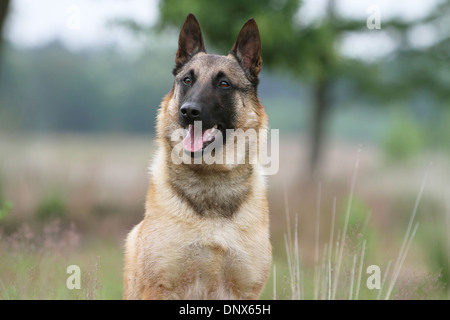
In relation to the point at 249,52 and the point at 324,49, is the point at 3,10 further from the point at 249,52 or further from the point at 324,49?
the point at 249,52

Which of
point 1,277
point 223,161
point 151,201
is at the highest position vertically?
point 223,161

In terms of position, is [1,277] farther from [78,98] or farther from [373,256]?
[78,98]

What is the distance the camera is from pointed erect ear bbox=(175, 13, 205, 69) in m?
Answer: 3.68

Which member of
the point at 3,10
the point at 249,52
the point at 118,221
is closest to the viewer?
the point at 249,52

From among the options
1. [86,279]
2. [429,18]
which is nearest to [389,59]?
[429,18]

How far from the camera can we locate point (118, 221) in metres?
8.70

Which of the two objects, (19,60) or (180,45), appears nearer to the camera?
(180,45)

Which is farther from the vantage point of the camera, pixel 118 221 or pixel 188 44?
pixel 118 221

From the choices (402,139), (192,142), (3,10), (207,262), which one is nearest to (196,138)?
(192,142)

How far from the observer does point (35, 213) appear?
8.28 m

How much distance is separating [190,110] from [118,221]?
19.3ft

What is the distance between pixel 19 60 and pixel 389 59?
20456 mm

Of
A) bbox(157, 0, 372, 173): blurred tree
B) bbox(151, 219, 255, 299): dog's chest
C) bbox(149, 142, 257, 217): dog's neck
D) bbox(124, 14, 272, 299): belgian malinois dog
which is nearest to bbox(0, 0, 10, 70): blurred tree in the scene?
bbox(157, 0, 372, 173): blurred tree

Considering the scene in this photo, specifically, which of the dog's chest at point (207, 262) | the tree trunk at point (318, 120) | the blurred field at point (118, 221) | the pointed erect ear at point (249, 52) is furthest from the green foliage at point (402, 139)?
the dog's chest at point (207, 262)
